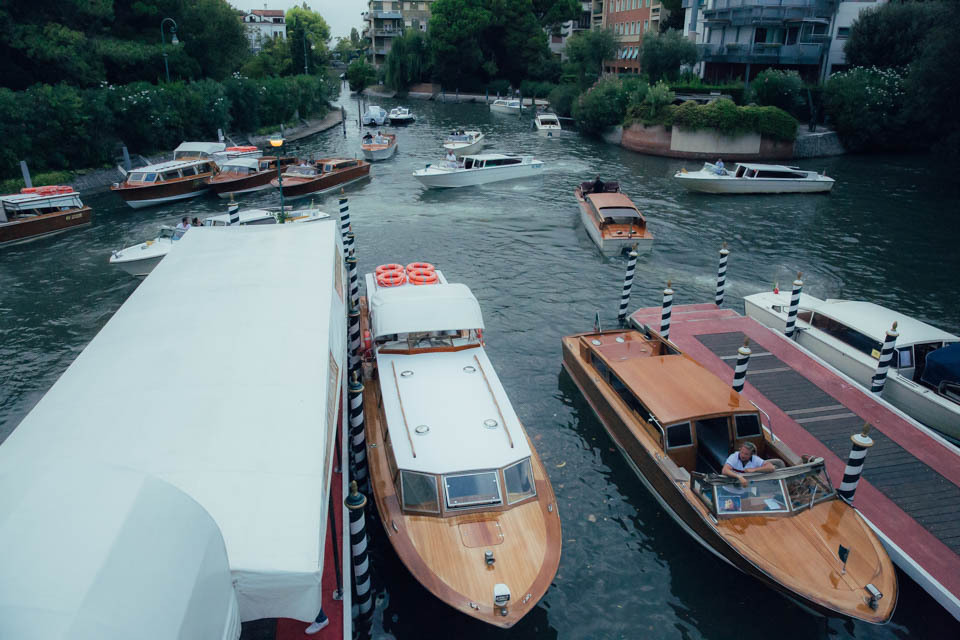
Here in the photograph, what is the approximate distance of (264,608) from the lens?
6.08 m

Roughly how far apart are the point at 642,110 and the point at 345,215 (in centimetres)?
3646

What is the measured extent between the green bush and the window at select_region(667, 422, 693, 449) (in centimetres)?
4665

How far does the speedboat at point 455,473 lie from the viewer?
28.5 ft

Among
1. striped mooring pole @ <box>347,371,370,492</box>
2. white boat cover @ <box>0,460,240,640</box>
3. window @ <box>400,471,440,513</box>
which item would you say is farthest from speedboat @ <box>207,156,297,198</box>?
white boat cover @ <box>0,460,240,640</box>

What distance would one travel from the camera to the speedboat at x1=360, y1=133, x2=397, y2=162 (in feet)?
150

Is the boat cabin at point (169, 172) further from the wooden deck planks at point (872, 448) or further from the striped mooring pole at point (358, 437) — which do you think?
the wooden deck planks at point (872, 448)

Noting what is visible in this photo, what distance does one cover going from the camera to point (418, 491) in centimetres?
977

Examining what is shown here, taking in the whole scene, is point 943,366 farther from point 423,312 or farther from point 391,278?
point 391,278

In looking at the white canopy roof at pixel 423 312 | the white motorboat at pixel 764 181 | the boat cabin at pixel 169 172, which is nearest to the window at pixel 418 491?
the white canopy roof at pixel 423 312

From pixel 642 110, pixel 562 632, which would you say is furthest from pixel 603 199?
pixel 642 110

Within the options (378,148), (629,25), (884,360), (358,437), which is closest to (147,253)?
(358,437)

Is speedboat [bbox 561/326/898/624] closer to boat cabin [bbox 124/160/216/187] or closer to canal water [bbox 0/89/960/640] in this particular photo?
canal water [bbox 0/89/960/640]

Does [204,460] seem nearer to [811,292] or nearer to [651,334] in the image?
[651,334]

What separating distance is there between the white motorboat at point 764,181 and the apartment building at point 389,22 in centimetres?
11024
